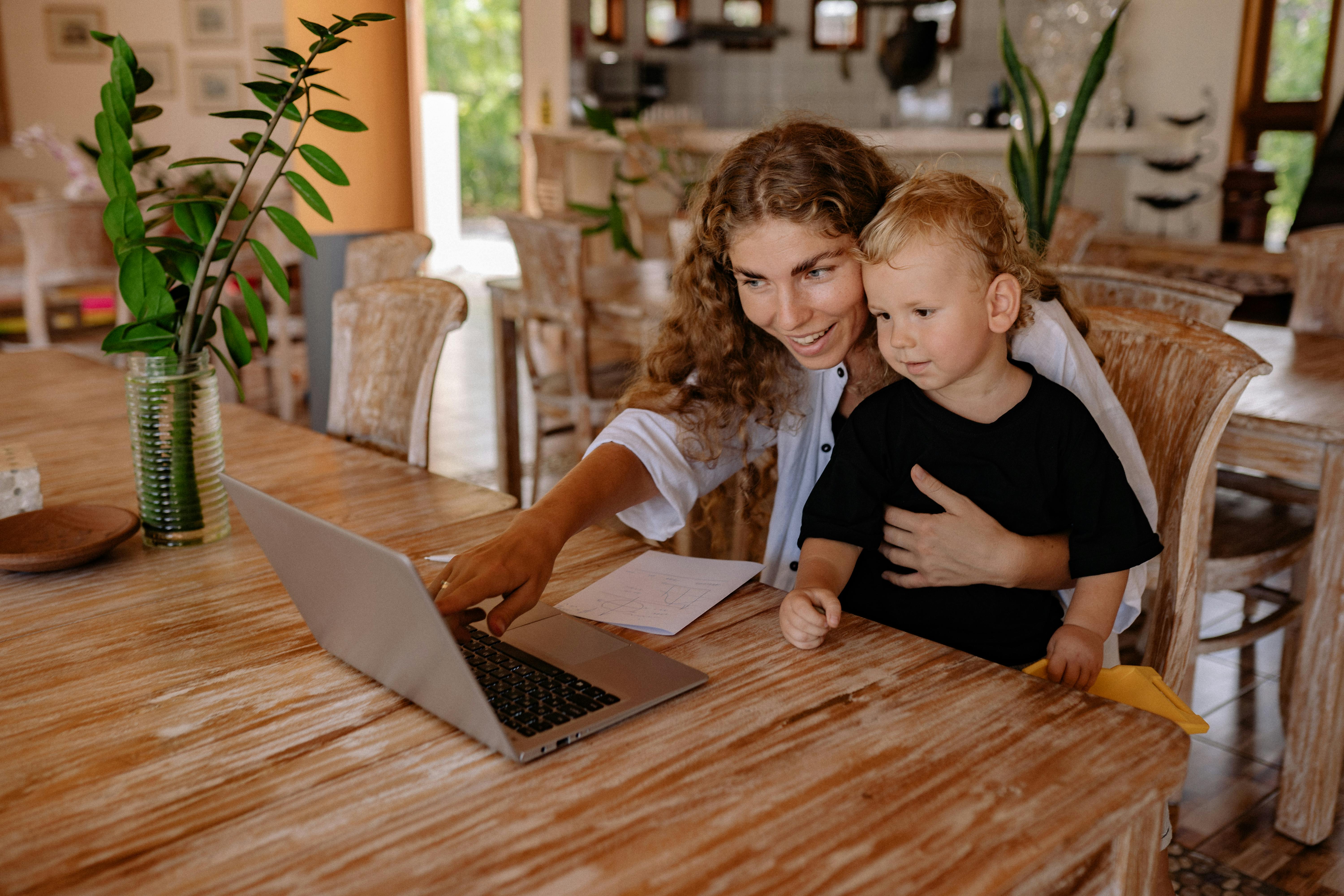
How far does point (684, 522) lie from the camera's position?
1.45 meters

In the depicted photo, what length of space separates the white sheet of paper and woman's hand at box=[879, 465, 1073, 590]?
0.64 ft

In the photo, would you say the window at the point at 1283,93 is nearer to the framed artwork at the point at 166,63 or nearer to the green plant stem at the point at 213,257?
the green plant stem at the point at 213,257

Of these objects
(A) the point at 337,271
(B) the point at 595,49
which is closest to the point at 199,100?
(B) the point at 595,49

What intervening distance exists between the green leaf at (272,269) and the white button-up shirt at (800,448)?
17.1 inches

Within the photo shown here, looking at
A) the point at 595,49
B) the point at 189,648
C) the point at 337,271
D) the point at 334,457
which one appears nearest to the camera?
the point at 189,648

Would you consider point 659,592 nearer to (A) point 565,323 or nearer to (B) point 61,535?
(B) point 61,535

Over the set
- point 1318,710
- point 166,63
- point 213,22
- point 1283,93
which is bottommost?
point 1318,710

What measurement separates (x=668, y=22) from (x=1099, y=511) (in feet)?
23.5

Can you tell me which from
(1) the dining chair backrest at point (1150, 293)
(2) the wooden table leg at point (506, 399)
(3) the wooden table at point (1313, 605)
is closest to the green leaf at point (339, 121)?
(1) the dining chair backrest at point (1150, 293)

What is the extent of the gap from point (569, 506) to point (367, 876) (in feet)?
2.01

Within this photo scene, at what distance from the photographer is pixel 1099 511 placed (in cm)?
121

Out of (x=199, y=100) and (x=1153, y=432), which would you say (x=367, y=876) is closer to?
(x=1153, y=432)

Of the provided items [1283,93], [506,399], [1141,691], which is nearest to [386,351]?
[1141,691]

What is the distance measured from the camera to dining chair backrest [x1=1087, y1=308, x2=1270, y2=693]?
131 centimetres
